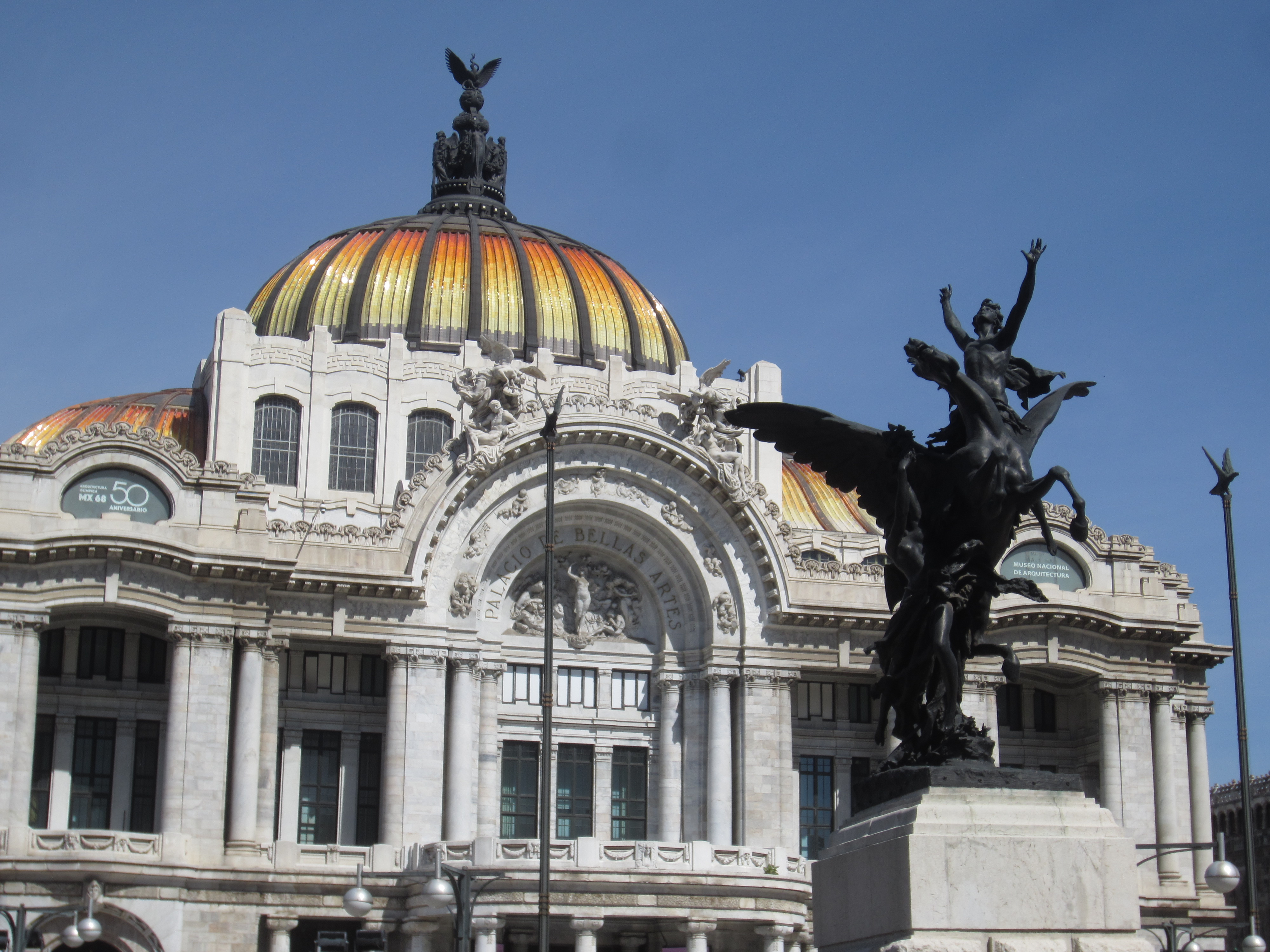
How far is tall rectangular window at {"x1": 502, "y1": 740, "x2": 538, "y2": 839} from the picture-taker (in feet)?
186

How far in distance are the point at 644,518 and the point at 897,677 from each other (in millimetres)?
41518

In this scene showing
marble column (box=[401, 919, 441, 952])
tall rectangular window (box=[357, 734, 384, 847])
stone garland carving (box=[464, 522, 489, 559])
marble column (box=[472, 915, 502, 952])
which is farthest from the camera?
stone garland carving (box=[464, 522, 489, 559])

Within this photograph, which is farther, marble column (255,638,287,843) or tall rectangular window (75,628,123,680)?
tall rectangular window (75,628,123,680)

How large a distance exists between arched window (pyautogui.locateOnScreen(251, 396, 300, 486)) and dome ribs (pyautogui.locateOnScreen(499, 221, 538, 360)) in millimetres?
8090

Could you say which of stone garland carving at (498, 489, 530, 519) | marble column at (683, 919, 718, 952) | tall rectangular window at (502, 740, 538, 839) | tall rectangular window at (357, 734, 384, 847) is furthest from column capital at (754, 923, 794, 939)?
stone garland carving at (498, 489, 530, 519)

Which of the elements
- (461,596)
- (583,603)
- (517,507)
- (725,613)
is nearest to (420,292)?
(517,507)

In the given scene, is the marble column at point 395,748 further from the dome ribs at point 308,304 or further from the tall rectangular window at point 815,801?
the dome ribs at point 308,304

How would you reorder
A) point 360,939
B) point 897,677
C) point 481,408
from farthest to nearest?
1. point 481,408
2. point 360,939
3. point 897,677

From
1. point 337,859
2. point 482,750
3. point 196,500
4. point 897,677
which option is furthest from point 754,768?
point 897,677

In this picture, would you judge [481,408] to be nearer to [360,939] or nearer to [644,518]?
[644,518]

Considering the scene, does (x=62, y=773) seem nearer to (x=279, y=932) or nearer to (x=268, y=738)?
(x=268, y=738)

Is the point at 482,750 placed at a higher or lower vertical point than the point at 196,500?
lower

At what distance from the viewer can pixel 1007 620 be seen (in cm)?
5991

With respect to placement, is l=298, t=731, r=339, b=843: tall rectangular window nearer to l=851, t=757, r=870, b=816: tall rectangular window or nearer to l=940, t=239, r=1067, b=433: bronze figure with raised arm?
l=851, t=757, r=870, b=816: tall rectangular window
